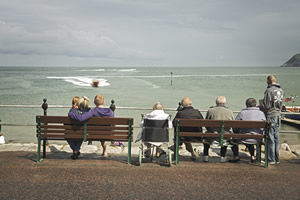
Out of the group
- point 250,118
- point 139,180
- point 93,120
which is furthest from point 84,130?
point 250,118

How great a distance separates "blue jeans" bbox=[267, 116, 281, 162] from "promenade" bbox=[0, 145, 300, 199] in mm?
206

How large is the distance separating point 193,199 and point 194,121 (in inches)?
66.9

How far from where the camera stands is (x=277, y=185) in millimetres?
4648

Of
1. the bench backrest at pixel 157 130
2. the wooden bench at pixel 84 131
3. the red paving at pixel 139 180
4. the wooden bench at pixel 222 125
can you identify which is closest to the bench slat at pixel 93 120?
the wooden bench at pixel 84 131

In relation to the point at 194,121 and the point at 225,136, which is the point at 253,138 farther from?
the point at 194,121

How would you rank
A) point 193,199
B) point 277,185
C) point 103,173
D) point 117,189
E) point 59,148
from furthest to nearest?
point 59,148, point 103,173, point 277,185, point 117,189, point 193,199

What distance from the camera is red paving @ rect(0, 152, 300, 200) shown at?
421cm

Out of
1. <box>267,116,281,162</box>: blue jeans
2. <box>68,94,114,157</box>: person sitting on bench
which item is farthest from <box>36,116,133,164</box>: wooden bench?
<box>267,116,281,162</box>: blue jeans

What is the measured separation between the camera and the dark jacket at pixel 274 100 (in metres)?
5.86

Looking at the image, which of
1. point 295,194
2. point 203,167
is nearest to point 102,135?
point 203,167

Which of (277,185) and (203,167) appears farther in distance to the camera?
(203,167)

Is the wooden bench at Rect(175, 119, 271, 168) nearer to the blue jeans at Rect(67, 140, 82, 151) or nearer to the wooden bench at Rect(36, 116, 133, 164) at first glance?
the wooden bench at Rect(36, 116, 133, 164)

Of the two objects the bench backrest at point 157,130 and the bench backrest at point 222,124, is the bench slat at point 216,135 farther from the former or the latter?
the bench backrest at point 157,130

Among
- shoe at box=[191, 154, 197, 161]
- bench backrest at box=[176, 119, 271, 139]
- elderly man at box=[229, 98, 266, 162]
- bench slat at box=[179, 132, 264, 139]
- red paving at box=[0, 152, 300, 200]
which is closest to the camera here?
red paving at box=[0, 152, 300, 200]
